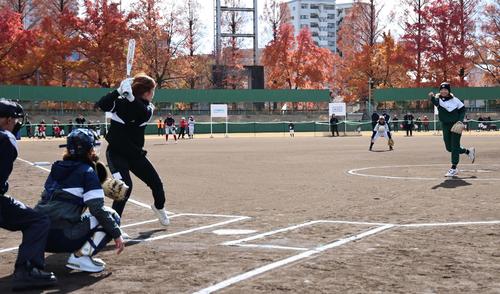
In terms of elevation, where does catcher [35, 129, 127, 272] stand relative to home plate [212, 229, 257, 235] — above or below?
above

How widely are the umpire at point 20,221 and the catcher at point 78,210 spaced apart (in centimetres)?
22

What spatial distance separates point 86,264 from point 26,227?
65 cm

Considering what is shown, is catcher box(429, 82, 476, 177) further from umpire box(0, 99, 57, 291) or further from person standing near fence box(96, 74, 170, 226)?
umpire box(0, 99, 57, 291)

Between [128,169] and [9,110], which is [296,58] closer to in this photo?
[128,169]

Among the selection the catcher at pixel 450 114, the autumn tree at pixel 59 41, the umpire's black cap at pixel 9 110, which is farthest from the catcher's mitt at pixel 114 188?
the autumn tree at pixel 59 41

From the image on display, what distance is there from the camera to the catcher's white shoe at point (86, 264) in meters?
5.88

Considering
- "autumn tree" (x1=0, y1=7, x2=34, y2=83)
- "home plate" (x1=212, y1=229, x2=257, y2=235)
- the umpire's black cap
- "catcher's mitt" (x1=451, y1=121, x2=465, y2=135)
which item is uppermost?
"autumn tree" (x1=0, y1=7, x2=34, y2=83)

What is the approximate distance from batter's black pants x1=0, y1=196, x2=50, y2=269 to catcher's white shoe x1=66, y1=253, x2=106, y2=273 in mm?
372

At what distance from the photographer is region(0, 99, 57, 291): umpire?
18.0 feet

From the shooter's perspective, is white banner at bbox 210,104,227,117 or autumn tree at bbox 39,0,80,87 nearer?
white banner at bbox 210,104,227,117

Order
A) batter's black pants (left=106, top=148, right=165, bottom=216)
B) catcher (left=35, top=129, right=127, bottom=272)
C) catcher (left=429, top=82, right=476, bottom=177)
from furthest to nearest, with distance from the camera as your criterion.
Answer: catcher (left=429, top=82, right=476, bottom=177) → batter's black pants (left=106, top=148, right=165, bottom=216) → catcher (left=35, top=129, right=127, bottom=272)

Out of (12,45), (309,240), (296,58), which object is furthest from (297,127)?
(309,240)

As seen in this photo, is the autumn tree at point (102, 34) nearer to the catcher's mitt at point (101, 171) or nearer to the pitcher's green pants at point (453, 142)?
the pitcher's green pants at point (453, 142)

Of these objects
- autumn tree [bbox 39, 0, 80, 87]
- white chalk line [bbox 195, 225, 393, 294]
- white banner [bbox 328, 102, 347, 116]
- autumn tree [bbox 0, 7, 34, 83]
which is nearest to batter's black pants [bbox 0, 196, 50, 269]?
white chalk line [bbox 195, 225, 393, 294]
